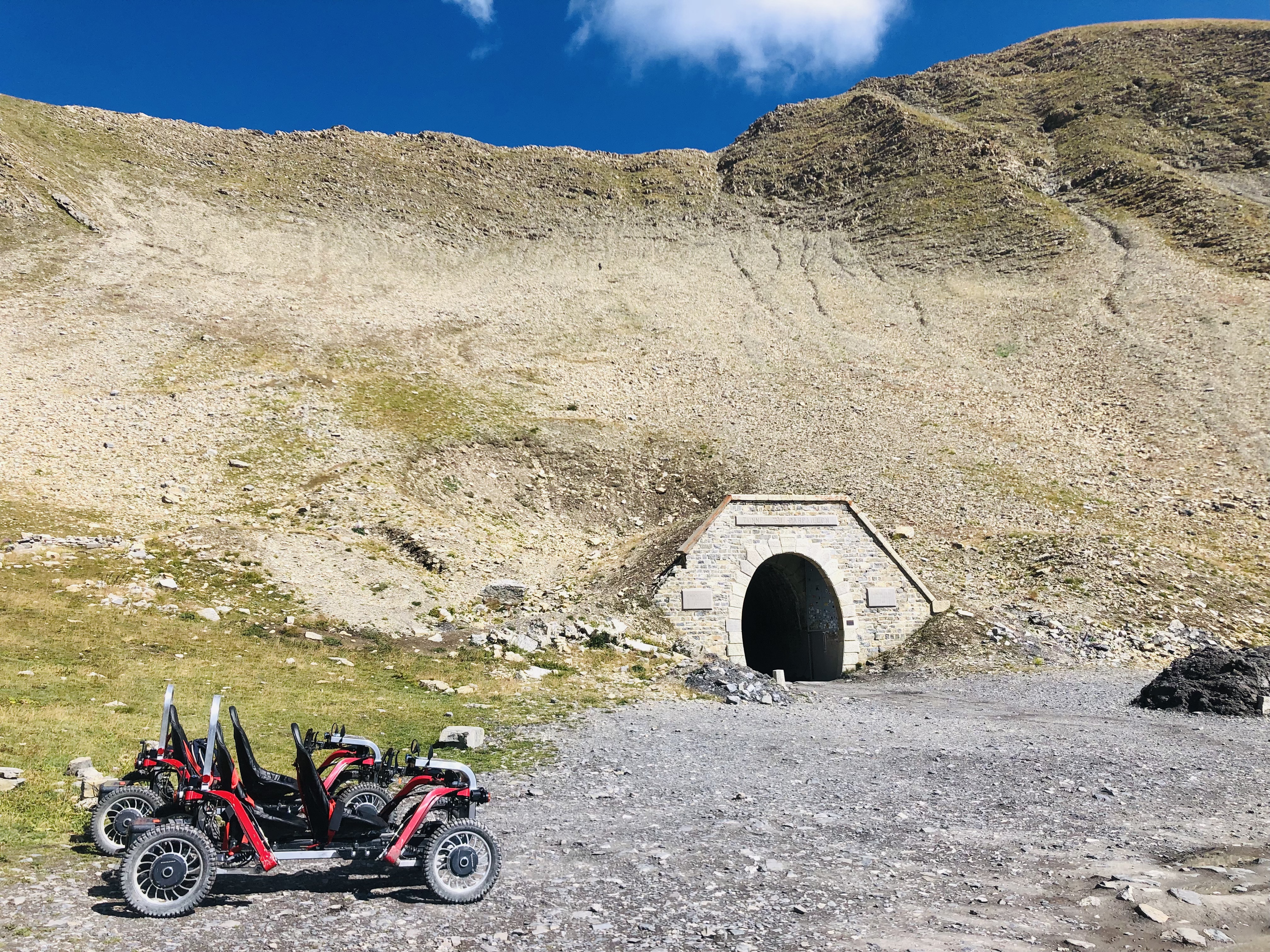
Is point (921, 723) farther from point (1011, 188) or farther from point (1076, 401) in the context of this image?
point (1011, 188)

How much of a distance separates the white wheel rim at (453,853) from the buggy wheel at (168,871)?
2026 millimetres

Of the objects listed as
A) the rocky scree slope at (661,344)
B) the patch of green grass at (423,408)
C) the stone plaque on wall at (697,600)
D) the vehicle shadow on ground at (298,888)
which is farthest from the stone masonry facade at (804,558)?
the patch of green grass at (423,408)

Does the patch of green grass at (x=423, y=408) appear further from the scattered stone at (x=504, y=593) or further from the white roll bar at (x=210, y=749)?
the white roll bar at (x=210, y=749)

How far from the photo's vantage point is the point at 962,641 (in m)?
24.6

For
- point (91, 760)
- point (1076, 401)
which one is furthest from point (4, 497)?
point (1076, 401)

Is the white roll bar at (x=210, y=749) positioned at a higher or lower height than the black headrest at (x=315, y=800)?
higher

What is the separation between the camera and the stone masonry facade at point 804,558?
2420 centimetres

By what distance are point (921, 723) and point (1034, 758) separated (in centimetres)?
368

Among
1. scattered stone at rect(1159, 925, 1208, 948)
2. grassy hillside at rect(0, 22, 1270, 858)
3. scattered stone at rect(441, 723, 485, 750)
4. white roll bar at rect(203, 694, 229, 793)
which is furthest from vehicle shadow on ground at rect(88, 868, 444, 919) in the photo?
scattered stone at rect(1159, 925, 1208, 948)

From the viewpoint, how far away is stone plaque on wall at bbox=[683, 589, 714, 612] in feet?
79.2

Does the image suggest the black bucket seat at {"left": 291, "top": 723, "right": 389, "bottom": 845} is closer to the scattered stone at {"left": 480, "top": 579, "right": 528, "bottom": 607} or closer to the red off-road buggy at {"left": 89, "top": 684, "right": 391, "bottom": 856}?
the red off-road buggy at {"left": 89, "top": 684, "right": 391, "bottom": 856}

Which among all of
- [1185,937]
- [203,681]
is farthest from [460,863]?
[203,681]

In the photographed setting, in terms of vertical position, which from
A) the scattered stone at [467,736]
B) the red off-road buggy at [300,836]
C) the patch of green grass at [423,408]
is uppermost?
the patch of green grass at [423,408]

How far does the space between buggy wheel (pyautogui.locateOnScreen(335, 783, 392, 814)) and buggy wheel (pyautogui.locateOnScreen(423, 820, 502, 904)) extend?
127 cm
